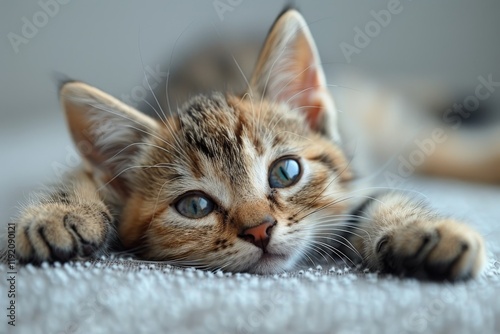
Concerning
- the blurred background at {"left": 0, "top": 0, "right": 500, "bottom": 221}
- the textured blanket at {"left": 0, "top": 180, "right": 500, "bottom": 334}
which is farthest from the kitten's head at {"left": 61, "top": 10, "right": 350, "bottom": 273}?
the blurred background at {"left": 0, "top": 0, "right": 500, "bottom": 221}

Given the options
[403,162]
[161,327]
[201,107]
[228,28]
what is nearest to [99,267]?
[161,327]

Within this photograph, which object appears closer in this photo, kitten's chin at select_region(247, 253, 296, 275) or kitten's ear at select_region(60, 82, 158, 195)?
kitten's chin at select_region(247, 253, 296, 275)

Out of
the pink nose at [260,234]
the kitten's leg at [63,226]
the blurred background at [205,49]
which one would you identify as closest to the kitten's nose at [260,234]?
the pink nose at [260,234]

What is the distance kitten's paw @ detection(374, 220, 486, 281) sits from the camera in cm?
72

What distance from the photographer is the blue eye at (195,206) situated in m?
0.93

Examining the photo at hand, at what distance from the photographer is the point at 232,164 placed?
92 centimetres

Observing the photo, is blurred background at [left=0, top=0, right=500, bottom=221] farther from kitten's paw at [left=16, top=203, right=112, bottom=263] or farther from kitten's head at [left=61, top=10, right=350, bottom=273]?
kitten's paw at [left=16, top=203, right=112, bottom=263]

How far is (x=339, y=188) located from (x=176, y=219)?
353 millimetres

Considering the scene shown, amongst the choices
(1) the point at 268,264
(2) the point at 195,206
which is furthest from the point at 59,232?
(1) the point at 268,264

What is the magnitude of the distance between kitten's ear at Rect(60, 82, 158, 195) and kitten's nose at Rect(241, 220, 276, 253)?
361 mm

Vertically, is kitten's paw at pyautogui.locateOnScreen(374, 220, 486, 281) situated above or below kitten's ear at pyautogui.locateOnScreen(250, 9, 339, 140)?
below

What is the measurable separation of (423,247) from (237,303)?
302mm

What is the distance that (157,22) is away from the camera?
5.42 feet

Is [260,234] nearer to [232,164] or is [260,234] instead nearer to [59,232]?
[232,164]
